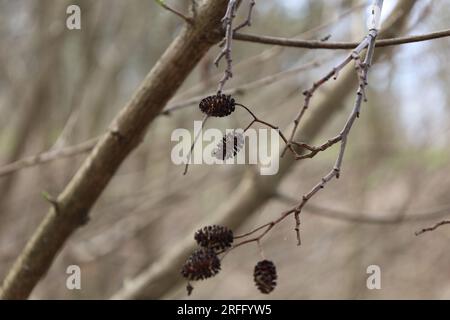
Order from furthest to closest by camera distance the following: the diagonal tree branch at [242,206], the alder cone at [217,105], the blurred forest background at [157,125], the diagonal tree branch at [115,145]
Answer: the blurred forest background at [157,125] < the diagonal tree branch at [242,206] < the diagonal tree branch at [115,145] < the alder cone at [217,105]

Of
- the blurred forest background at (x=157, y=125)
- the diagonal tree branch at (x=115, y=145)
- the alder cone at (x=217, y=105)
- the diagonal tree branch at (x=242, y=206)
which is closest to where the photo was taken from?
the alder cone at (x=217, y=105)

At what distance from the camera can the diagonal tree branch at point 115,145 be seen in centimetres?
83

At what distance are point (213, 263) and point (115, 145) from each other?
14.3 inches

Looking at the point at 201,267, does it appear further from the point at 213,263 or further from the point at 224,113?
the point at 224,113

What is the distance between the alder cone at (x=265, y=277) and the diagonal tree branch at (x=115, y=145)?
324 millimetres

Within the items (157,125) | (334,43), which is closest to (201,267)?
(334,43)

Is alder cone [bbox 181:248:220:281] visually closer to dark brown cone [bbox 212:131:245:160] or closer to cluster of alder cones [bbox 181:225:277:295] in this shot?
cluster of alder cones [bbox 181:225:277:295]

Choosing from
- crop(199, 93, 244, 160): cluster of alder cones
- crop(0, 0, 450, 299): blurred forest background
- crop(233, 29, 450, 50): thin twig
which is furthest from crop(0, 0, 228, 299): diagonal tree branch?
crop(0, 0, 450, 299): blurred forest background

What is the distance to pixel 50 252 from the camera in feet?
3.30

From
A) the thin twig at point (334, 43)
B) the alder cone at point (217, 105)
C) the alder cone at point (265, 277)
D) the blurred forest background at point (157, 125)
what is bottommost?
the alder cone at point (265, 277)

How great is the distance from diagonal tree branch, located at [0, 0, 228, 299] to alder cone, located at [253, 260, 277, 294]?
324mm

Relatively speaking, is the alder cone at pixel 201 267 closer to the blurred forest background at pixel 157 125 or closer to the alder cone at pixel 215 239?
the alder cone at pixel 215 239

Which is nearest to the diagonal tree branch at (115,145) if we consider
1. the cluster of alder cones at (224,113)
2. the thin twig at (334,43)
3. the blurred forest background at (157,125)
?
the thin twig at (334,43)
